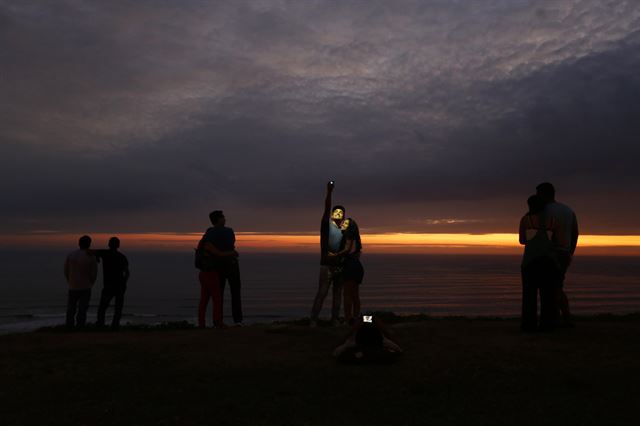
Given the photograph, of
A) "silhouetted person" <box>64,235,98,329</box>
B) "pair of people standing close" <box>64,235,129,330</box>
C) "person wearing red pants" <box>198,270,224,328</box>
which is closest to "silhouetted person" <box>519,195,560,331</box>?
"person wearing red pants" <box>198,270,224,328</box>

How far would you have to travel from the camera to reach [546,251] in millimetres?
9242

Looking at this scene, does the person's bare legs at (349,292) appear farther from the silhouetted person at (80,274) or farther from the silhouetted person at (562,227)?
the silhouetted person at (80,274)

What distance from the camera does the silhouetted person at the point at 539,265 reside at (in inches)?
363

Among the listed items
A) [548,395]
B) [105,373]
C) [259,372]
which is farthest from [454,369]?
[105,373]

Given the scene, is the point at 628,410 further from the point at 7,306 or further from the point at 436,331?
the point at 7,306

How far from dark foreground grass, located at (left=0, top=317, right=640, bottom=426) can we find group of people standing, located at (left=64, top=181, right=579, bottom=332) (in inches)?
34.2

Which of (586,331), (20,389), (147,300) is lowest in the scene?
(147,300)

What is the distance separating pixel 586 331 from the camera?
9.53 metres

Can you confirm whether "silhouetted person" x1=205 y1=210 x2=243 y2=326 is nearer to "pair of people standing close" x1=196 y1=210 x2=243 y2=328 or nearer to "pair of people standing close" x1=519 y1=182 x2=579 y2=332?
"pair of people standing close" x1=196 y1=210 x2=243 y2=328

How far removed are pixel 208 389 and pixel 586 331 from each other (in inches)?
284

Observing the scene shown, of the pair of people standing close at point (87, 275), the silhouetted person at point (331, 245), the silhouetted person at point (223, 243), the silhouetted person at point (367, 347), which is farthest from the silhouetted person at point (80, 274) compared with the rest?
the silhouetted person at point (367, 347)

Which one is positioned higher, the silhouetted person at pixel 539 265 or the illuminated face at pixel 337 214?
the illuminated face at pixel 337 214

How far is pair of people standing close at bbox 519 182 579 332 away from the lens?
9.24 metres

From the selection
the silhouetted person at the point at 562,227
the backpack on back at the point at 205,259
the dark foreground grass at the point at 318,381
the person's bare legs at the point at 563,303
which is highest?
the silhouetted person at the point at 562,227
